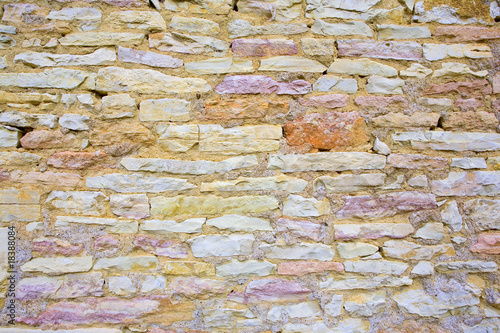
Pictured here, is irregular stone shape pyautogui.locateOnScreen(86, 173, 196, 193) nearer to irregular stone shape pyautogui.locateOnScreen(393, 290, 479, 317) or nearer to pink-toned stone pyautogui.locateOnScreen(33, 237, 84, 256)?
pink-toned stone pyautogui.locateOnScreen(33, 237, 84, 256)

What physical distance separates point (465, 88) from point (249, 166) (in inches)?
44.2

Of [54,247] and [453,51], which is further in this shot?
[453,51]

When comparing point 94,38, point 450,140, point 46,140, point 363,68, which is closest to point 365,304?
point 450,140

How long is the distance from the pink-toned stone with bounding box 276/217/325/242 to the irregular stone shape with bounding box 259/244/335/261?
0.04m

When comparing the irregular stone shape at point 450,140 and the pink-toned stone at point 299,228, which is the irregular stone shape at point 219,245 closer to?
the pink-toned stone at point 299,228

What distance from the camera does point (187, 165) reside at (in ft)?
4.69

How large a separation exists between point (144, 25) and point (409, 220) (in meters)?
1.56

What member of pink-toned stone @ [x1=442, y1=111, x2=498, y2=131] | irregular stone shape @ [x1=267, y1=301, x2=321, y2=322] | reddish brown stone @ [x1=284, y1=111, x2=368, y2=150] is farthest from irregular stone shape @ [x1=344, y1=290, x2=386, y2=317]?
pink-toned stone @ [x1=442, y1=111, x2=498, y2=131]

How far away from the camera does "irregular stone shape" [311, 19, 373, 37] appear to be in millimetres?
1500

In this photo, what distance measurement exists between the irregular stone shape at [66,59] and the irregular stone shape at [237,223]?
2.92 ft

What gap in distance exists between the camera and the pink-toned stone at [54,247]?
4.58 ft

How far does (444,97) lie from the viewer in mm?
1510

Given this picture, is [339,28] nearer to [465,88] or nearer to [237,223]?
[465,88]

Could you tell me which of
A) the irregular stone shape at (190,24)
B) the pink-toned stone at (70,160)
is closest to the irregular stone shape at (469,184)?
the irregular stone shape at (190,24)
